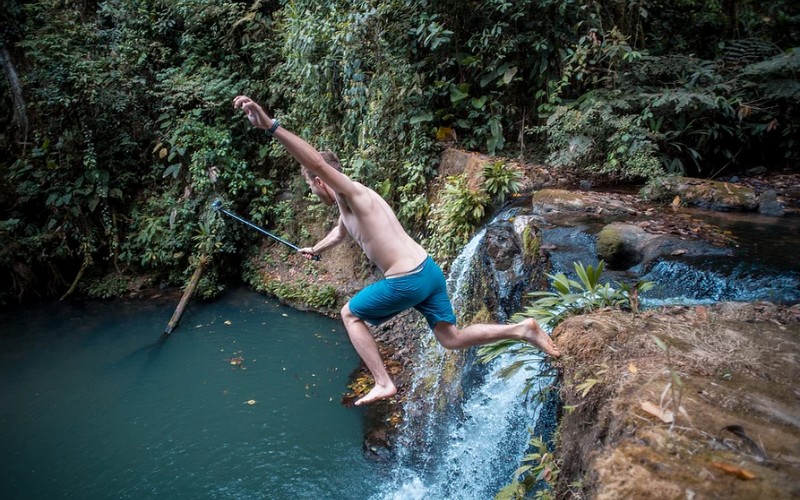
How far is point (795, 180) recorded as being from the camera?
6676 millimetres

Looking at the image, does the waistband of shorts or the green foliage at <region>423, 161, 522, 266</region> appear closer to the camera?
the waistband of shorts

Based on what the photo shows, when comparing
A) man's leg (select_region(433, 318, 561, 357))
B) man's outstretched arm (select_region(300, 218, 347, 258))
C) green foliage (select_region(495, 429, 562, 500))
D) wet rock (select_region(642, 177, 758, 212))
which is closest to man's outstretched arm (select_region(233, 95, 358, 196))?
man's outstretched arm (select_region(300, 218, 347, 258))

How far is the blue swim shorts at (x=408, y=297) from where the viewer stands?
11.0 feet

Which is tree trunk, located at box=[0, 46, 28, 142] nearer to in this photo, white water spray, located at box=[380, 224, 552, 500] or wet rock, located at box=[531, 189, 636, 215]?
white water spray, located at box=[380, 224, 552, 500]

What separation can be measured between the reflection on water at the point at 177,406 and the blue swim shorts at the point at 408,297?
93.6 inches

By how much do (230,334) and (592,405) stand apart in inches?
261

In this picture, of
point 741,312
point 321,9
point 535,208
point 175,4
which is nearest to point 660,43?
point 535,208

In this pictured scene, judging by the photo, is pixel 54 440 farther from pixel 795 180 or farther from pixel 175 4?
pixel 795 180

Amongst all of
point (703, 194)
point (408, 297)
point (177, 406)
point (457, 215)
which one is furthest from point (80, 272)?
point (703, 194)

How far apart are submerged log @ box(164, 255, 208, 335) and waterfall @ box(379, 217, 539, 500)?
431 centimetres

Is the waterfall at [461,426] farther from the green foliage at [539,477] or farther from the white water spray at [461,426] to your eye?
the green foliage at [539,477]

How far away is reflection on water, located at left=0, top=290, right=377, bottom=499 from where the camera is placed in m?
5.08

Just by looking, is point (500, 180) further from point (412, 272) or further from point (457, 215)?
point (412, 272)

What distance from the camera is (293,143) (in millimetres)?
2807
